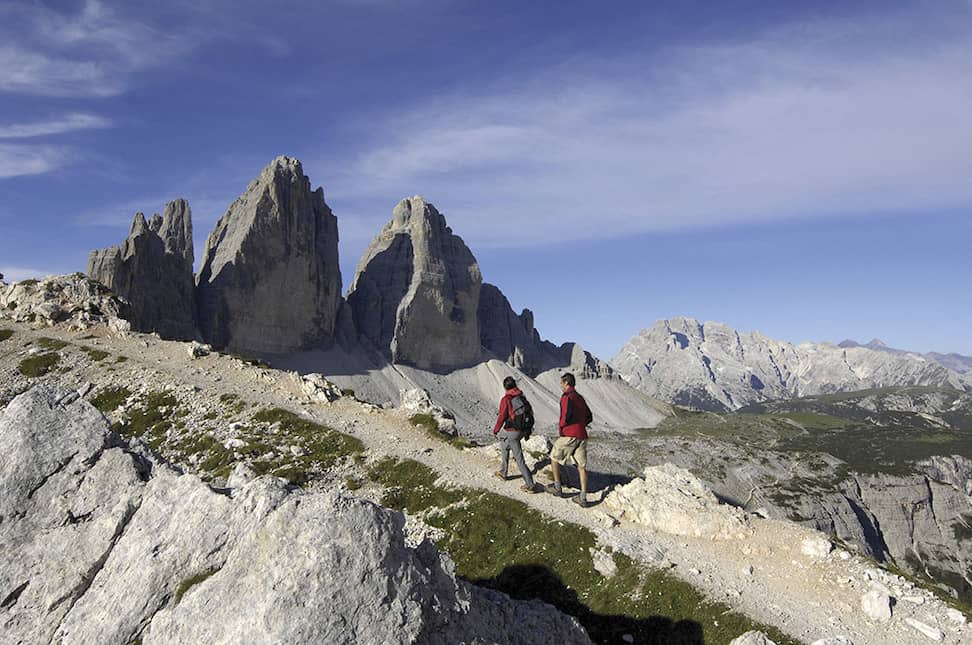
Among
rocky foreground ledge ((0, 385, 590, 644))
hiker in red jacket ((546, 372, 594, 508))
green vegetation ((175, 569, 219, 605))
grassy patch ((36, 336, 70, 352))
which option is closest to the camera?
rocky foreground ledge ((0, 385, 590, 644))

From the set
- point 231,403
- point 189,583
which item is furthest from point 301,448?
point 189,583

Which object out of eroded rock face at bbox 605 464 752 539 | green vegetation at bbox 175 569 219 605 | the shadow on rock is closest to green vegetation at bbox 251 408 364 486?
the shadow on rock

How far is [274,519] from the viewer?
965cm

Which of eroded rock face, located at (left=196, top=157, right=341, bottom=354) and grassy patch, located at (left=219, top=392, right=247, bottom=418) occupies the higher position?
eroded rock face, located at (left=196, top=157, right=341, bottom=354)

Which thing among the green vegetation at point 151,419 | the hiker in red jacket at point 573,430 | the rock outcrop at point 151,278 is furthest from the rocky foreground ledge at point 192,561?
the rock outcrop at point 151,278

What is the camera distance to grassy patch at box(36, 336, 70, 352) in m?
42.4

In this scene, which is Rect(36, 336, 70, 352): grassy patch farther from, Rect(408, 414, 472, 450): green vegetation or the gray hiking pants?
the gray hiking pants

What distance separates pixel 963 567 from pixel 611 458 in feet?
335

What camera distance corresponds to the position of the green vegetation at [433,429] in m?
34.7

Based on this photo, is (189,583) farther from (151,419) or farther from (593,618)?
(151,419)

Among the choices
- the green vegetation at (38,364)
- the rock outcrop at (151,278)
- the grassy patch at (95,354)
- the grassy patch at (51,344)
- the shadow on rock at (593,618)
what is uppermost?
the rock outcrop at (151,278)

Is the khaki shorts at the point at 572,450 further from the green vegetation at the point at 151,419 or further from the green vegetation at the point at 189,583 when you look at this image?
the green vegetation at the point at 151,419

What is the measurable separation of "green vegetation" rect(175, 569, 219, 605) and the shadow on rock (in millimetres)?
13439

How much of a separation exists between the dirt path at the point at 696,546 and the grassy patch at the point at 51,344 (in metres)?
2.05
